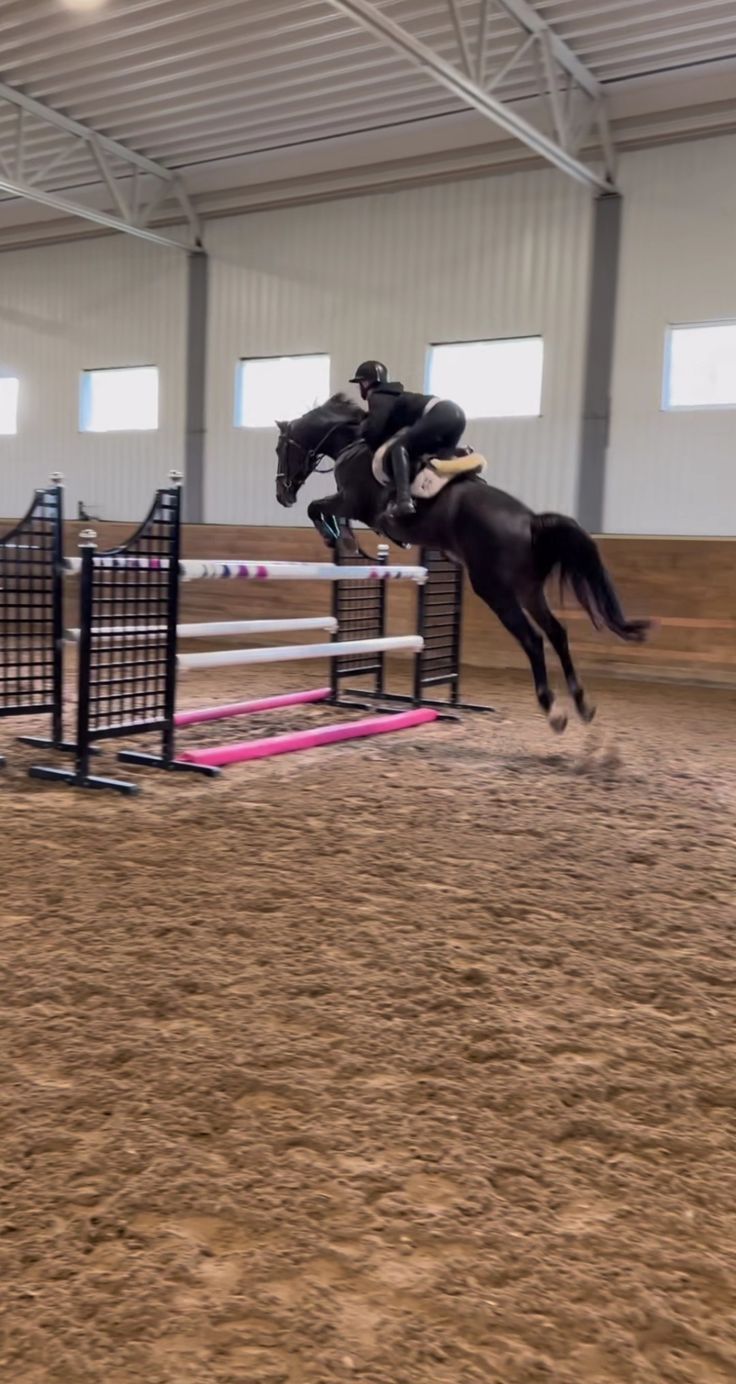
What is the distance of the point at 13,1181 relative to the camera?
4.60 ft

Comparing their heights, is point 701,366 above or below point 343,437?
above

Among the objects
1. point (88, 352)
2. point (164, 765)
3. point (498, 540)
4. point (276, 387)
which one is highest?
point (88, 352)

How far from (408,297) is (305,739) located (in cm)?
635

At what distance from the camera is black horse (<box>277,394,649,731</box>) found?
4.62 metres

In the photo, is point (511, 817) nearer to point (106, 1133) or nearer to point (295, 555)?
point (106, 1133)

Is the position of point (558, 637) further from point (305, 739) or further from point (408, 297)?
point (408, 297)

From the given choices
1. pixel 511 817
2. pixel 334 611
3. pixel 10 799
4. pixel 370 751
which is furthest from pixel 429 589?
pixel 10 799

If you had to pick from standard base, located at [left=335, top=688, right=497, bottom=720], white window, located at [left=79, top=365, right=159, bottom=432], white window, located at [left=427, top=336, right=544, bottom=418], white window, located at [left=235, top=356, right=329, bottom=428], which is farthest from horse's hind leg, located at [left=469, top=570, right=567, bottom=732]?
white window, located at [left=79, top=365, right=159, bottom=432]

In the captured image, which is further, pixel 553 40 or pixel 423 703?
pixel 553 40

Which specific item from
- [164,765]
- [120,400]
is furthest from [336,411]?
[120,400]

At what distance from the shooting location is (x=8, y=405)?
13148 mm

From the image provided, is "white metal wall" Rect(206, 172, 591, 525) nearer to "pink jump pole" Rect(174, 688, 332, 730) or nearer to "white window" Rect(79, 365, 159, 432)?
"white window" Rect(79, 365, 159, 432)

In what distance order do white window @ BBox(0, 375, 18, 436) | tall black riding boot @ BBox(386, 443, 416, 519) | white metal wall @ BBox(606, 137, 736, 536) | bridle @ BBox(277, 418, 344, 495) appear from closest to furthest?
tall black riding boot @ BBox(386, 443, 416, 519) → bridle @ BBox(277, 418, 344, 495) → white metal wall @ BBox(606, 137, 736, 536) → white window @ BBox(0, 375, 18, 436)

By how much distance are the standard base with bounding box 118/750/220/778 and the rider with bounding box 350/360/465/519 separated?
5.24 ft
